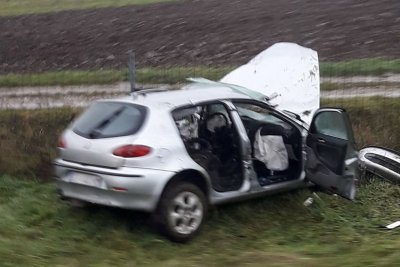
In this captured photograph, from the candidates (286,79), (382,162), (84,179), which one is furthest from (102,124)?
(382,162)

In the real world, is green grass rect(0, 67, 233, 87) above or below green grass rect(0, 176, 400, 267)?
below

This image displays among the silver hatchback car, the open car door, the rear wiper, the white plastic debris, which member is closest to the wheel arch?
the silver hatchback car

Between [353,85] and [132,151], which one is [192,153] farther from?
[353,85]

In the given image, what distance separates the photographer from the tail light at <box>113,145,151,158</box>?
7.52 meters

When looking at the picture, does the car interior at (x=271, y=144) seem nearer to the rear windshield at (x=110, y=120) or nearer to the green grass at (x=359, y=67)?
the rear windshield at (x=110, y=120)

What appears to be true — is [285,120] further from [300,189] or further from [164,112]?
[164,112]

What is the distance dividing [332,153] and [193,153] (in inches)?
58.3

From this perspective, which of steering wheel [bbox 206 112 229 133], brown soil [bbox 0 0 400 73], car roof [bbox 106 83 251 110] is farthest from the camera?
brown soil [bbox 0 0 400 73]

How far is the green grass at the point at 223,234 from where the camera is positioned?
6418 mm

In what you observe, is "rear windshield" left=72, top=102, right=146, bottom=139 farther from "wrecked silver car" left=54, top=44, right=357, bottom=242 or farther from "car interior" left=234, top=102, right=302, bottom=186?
"car interior" left=234, top=102, right=302, bottom=186

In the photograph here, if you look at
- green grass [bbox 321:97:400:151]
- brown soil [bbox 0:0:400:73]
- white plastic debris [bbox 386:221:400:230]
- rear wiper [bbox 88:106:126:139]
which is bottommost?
brown soil [bbox 0:0:400:73]

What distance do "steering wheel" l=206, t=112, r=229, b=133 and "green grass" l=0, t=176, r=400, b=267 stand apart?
89 centimetres

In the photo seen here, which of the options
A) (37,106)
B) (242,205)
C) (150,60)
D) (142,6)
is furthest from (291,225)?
(142,6)

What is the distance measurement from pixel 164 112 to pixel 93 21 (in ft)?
63.6
